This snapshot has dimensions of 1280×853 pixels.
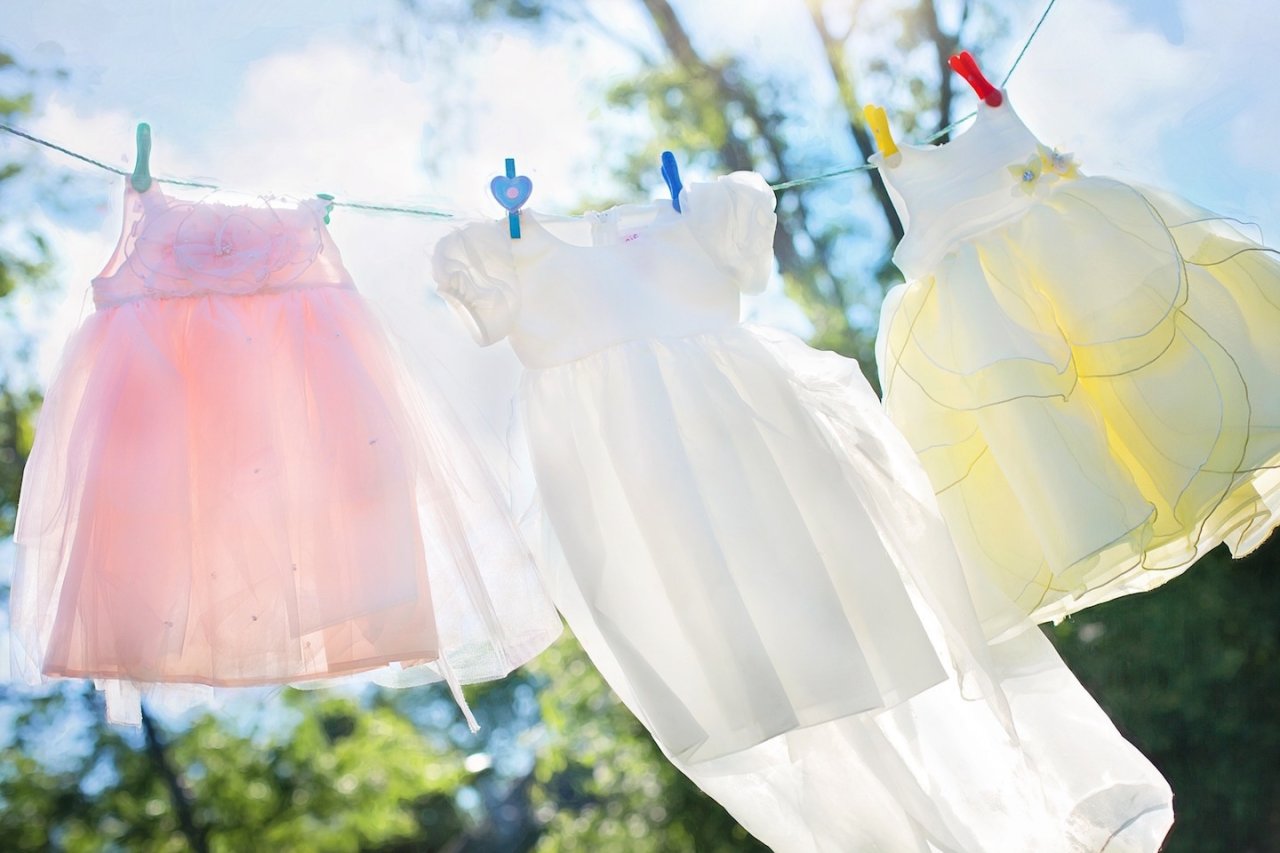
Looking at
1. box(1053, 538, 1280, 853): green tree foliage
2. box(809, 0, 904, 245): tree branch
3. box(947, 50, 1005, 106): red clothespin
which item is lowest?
box(1053, 538, 1280, 853): green tree foliage

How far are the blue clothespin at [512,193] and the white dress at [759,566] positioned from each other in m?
0.02

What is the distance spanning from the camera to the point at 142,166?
1.44 metres

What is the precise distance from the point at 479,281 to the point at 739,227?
34 cm

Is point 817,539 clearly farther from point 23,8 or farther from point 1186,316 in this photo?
point 23,8

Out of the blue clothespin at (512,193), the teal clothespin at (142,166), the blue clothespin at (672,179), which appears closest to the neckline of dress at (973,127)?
the blue clothespin at (672,179)

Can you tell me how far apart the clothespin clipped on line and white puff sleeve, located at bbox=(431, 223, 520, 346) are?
20.1 inches

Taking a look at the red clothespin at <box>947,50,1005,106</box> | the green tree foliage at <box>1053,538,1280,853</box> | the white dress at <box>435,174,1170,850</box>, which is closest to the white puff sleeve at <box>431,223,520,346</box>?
the white dress at <box>435,174,1170,850</box>

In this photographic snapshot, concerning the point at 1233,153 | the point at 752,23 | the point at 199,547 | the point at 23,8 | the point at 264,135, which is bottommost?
the point at 199,547

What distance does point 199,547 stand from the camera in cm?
126

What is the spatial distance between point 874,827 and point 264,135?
2.40m

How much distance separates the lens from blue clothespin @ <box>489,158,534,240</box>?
1445mm

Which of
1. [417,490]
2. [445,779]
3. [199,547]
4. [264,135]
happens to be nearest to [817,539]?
[417,490]

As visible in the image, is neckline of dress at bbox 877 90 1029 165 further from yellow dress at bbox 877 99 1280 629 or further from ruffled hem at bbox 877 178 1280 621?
ruffled hem at bbox 877 178 1280 621

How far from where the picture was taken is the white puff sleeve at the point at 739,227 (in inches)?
57.6
